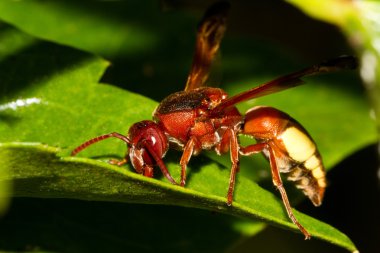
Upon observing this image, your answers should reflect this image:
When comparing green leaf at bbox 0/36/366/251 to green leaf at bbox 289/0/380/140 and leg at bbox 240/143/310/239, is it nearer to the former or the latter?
leg at bbox 240/143/310/239

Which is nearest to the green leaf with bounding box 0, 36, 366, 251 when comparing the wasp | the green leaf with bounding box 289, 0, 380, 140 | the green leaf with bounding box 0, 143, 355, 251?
the green leaf with bounding box 0, 143, 355, 251

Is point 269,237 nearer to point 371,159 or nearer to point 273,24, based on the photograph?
point 371,159

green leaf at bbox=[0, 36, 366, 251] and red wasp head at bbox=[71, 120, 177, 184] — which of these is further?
red wasp head at bbox=[71, 120, 177, 184]

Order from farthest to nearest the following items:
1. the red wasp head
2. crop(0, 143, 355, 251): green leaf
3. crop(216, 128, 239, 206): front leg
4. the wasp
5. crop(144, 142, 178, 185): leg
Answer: the wasp
crop(216, 128, 239, 206): front leg
the red wasp head
crop(144, 142, 178, 185): leg
crop(0, 143, 355, 251): green leaf

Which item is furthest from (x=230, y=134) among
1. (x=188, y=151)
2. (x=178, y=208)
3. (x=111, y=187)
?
(x=111, y=187)

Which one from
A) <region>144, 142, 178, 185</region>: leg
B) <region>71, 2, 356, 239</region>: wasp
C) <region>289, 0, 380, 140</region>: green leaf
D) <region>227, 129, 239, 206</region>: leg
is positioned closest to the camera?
<region>227, 129, 239, 206</region>: leg

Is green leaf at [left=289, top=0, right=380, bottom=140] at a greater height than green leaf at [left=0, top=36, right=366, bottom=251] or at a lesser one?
greater

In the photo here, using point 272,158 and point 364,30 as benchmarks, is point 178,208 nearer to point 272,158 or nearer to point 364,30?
point 272,158
